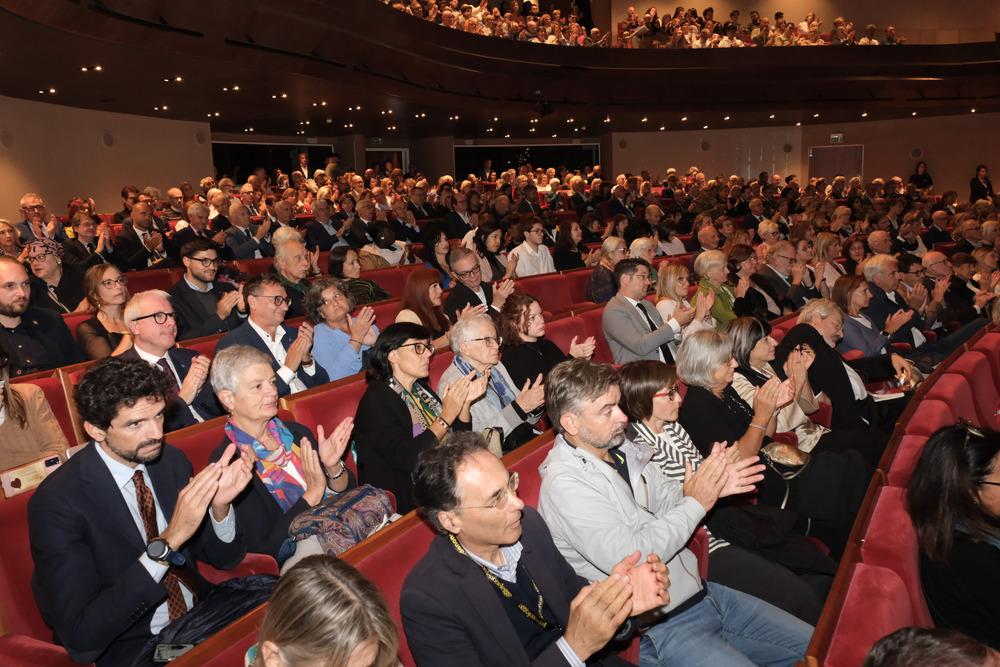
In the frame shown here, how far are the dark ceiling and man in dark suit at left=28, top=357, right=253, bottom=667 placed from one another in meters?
5.67

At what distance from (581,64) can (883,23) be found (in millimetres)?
9374

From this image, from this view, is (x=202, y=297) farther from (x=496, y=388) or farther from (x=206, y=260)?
(x=496, y=388)

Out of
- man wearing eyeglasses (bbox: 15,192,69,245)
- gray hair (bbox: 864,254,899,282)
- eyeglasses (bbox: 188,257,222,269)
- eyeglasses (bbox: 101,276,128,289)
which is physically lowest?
gray hair (bbox: 864,254,899,282)

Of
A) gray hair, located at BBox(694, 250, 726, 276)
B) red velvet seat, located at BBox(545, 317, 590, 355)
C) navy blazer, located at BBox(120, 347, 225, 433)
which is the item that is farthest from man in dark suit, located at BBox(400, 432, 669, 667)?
gray hair, located at BBox(694, 250, 726, 276)

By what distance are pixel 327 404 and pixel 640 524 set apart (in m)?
1.45

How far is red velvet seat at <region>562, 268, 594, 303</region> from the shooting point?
638cm

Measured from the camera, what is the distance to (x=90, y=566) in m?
1.86

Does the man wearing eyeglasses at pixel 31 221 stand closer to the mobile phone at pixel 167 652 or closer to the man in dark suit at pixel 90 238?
the man in dark suit at pixel 90 238

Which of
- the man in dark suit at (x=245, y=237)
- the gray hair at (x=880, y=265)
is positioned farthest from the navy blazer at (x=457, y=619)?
the man in dark suit at (x=245, y=237)

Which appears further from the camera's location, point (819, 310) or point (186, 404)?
point (819, 310)

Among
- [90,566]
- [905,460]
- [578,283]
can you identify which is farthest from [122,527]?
[578,283]

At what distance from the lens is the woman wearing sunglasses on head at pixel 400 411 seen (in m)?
2.68

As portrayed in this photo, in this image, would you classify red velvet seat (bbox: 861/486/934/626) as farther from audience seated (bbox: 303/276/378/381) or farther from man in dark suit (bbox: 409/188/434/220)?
man in dark suit (bbox: 409/188/434/220)

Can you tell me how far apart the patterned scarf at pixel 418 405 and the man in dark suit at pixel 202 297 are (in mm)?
1702
